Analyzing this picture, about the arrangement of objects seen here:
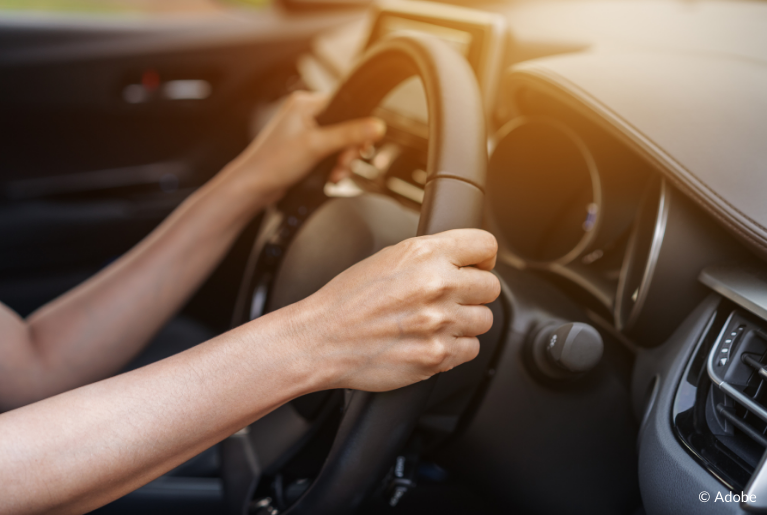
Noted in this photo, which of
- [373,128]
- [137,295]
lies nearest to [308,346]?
[373,128]

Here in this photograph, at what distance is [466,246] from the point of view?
54cm

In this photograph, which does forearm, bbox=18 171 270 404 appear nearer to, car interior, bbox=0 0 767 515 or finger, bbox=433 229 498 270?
car interior, bbox=0 0 767 515

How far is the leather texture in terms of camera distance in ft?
1.91

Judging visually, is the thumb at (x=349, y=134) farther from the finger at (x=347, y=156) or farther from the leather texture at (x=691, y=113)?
the leather texture at (x=691, y=113)

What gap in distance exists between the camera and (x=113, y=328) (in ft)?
3.18

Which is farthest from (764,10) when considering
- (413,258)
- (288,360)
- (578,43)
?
(288,360)

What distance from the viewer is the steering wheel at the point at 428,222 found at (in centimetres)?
56

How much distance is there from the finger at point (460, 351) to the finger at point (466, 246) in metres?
0.07

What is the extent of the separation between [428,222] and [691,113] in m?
0.33

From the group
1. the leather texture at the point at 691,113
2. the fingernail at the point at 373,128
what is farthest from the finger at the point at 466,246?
the fingernail at the point at 373,128

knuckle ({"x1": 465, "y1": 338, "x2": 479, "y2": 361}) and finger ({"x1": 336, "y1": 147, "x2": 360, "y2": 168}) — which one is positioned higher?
finger ({"x1": 336, "y1": 147, "x2": 360, "y2": 168})

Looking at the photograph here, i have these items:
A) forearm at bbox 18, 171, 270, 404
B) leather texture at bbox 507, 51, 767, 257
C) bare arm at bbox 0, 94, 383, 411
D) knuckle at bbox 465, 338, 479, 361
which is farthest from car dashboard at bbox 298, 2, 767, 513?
forearm at bbox 18, 171, 270, 404

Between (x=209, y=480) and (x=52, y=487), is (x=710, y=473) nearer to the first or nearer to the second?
(x=52, y=487)

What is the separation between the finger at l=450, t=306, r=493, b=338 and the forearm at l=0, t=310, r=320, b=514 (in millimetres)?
131
